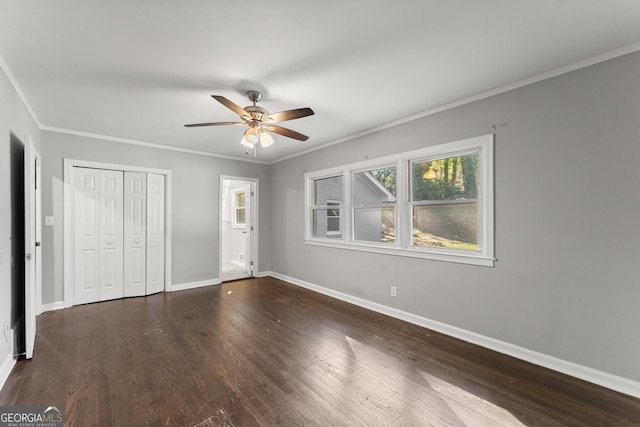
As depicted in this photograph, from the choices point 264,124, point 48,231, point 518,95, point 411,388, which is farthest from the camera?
point 48,231

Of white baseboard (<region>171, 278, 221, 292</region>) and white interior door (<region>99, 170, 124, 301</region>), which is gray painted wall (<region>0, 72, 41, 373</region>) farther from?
white baseboard (<region>171, 278, 221, 292</region>)

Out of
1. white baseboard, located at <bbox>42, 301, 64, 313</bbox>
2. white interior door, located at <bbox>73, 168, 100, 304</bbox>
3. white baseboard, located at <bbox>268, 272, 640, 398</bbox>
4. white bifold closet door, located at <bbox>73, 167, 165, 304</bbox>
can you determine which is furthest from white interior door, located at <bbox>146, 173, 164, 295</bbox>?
white baseboard, located at <bbox>268, 272, 640, 398</bbox>

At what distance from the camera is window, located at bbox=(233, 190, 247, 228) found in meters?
7.14

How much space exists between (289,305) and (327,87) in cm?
299

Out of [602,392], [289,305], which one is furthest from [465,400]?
[289,305]

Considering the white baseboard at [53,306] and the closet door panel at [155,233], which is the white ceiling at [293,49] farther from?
the white baseboard at [53,306]

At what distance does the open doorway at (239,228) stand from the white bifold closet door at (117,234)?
4.96 feet

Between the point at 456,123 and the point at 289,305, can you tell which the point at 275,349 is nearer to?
the point at 289,305

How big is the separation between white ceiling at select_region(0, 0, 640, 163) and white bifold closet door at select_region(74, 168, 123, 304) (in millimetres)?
1253

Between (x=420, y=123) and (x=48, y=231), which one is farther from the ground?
(x=420, y=123)

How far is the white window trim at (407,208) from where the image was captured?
9.28 ft

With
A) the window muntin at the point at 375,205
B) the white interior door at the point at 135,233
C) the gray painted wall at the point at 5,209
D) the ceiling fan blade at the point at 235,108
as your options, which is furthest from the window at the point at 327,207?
the gray painted wall at the point at 5,209

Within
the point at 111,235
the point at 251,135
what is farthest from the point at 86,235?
the point at 251,135

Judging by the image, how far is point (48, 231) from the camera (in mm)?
3848
